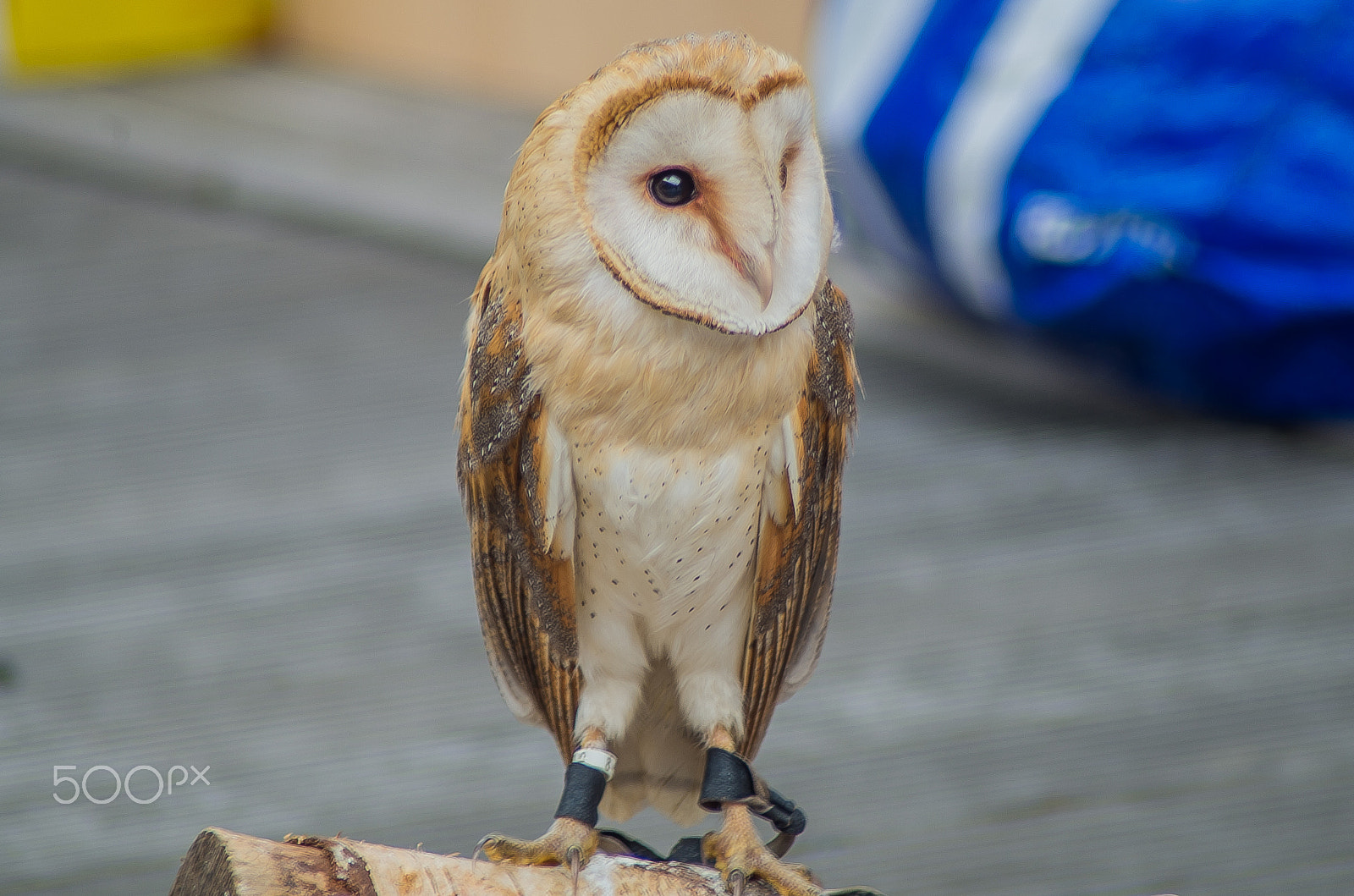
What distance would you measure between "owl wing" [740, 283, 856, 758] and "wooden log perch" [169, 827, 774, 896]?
220 millimetres

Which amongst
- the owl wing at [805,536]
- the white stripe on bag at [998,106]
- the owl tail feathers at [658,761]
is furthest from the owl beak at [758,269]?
the white stripe on bag at [998,106]

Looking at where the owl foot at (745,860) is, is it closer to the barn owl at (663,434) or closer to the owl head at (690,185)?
the barn owl at (663,434)

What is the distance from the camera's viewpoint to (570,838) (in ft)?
5.31

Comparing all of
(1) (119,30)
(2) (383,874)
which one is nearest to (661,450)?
(2) (383,874)

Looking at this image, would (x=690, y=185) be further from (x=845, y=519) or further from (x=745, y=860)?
(x=845, y=519)

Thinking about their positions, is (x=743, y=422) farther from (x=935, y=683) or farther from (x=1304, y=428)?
(x=1304, y=428)

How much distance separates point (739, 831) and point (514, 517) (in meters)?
0.45

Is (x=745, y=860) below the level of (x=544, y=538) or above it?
below

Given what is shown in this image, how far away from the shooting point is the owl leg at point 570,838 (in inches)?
63.6

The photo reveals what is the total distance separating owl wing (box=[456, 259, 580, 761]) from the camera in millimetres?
1531

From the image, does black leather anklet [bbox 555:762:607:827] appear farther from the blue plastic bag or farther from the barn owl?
the blue plastic bag

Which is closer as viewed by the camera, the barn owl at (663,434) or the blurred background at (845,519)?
the barn owl at (663,434)

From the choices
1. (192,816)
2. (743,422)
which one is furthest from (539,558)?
(192,816)

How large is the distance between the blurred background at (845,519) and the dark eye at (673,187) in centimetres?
170
